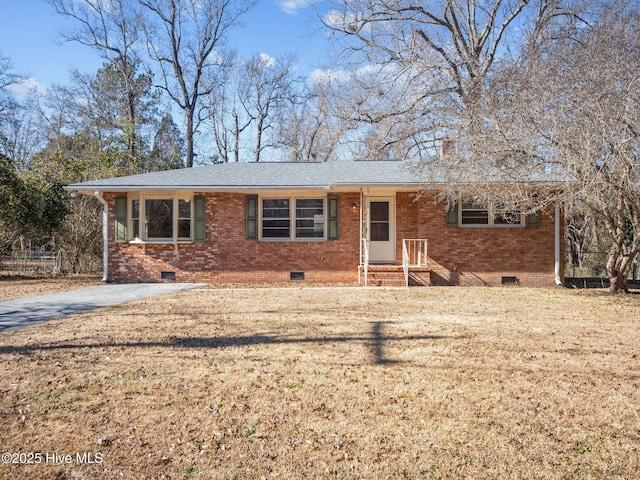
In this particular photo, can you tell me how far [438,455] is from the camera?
10.2ft

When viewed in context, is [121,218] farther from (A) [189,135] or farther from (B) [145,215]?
(A) [189,135]

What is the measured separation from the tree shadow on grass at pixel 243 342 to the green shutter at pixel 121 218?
8.01 meters

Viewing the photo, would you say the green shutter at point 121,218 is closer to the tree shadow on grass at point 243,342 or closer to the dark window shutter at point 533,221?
the tree shadow on grass at point 243,342

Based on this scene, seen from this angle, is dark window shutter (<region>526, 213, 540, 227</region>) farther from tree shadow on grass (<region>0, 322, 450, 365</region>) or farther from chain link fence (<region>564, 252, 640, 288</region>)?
tree shadow on grass (<region>0, 322, 450, 365</region>)

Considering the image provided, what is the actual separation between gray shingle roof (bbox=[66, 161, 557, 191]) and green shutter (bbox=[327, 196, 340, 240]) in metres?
0.60

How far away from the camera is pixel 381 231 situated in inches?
545

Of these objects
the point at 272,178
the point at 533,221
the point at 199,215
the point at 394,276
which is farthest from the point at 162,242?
the point at 533,221

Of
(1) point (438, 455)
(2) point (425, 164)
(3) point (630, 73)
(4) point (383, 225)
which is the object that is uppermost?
(3) point (630, 73)

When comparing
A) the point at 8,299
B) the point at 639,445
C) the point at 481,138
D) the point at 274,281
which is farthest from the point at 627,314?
the point at 8,299

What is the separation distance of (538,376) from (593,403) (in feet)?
2.23

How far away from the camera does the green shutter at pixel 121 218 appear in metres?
13.3

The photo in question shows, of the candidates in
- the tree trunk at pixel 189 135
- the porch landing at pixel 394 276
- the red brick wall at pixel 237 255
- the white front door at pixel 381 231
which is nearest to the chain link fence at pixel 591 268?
the porch landing at pixel 394 276

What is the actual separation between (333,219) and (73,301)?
6857 mm

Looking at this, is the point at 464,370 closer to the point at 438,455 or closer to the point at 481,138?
the point at 438,455
